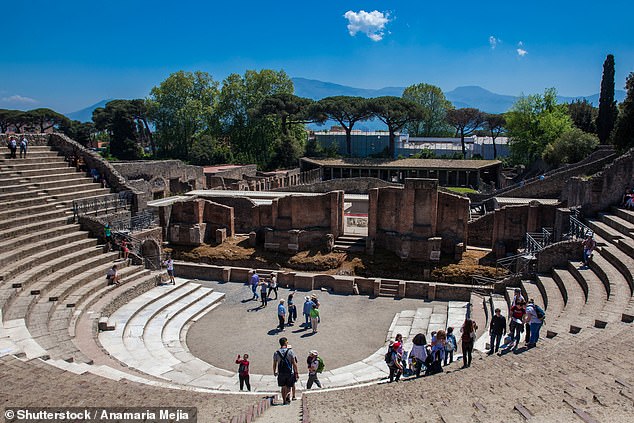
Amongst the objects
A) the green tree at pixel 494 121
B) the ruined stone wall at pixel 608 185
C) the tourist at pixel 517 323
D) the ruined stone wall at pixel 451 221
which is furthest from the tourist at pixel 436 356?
the green tree at pixel 494 121

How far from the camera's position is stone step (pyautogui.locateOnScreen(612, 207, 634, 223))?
18.5m

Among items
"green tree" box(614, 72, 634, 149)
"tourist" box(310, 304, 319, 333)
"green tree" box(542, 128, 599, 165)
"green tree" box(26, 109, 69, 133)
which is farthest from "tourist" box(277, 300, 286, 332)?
"green tree" box(26, 109, 69, 133)

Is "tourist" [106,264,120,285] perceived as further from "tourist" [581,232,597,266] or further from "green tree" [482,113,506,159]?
"green tree" [482,113,506,159]

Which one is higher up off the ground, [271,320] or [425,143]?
[425,143]

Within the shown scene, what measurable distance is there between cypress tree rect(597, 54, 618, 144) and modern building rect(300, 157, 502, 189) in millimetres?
10263

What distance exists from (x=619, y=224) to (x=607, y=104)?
2809cm

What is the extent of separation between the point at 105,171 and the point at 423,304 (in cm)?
1626

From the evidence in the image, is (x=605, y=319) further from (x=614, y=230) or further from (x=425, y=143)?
(x=425, y=143)

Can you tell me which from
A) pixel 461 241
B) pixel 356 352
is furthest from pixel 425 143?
pixel 356 352

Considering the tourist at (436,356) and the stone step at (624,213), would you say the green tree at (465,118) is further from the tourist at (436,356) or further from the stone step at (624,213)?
the tourist at (436,356)

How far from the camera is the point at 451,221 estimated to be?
22312mm

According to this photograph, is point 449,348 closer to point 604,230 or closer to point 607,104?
point 604,230

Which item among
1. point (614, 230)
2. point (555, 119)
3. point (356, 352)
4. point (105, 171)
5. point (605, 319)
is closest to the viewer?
point (605, 319)

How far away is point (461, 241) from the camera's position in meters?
22.2
